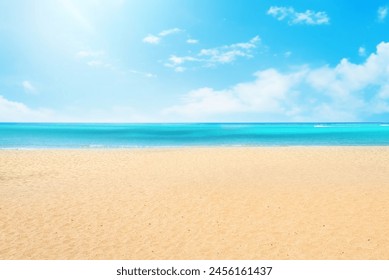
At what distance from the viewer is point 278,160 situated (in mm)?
23500

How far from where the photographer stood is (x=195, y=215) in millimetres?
10047

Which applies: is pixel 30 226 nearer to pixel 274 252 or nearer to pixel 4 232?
pixel 4 232

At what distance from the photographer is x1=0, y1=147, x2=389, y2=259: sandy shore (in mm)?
7559

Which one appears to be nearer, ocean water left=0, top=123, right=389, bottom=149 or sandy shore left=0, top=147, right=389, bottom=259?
sandy shore left=0, top=147, right=389, bottom=259

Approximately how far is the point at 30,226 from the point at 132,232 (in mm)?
3387
